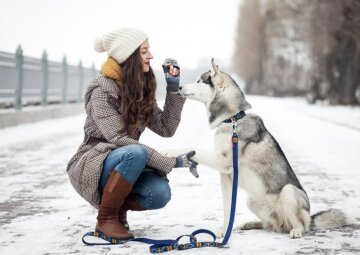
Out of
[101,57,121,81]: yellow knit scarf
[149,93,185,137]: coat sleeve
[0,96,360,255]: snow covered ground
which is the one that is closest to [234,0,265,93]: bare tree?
[0,96,360,255]: snow covered ground

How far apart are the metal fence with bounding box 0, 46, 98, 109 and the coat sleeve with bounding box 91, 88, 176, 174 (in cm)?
1052

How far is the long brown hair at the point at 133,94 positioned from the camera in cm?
411

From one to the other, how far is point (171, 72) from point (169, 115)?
43 centimetres

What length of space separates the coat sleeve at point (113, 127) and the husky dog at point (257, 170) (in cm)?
12

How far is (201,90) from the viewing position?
4.59 m

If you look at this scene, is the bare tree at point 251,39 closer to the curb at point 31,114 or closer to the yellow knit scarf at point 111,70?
the curb at point 31,114

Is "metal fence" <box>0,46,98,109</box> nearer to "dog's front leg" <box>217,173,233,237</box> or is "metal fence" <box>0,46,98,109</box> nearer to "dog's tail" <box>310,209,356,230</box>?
"dog's front leg" <box>217,173,233,237</box>

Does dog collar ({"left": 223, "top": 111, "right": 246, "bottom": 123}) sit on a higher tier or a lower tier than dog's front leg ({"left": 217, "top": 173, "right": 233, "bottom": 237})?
higher

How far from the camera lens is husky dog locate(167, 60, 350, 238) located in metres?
4.16

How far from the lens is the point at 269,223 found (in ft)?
14.4

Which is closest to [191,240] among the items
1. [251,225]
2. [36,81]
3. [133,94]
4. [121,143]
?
[251,225]

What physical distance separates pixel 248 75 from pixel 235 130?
73.4 metres

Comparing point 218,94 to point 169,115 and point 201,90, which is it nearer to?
point 201,90

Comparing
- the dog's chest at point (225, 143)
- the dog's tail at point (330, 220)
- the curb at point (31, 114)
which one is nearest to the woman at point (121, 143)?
the dog's chest at point (225, 143)
